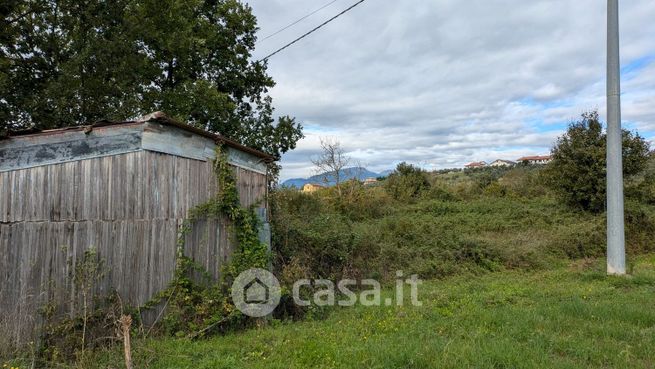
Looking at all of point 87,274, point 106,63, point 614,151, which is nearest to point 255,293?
point 87,274

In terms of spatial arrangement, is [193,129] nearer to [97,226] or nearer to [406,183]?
[97,226]

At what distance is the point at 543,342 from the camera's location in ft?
15.1

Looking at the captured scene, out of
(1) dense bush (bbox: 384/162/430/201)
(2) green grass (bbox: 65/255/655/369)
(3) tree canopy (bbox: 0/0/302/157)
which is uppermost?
(3) tree canopy (bbox: 0/0/302/157)

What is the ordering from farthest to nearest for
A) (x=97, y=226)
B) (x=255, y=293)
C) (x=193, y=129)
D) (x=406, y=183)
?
(x=406, y=183), (x=255, y=293), (x=193, y=129), (x=97, y=226)

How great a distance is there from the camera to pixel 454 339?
4.80 meters

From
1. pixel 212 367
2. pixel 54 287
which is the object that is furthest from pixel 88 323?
pixel 212 367

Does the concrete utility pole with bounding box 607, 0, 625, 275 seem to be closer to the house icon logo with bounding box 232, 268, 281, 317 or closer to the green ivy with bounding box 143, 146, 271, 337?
the house icon logo with bounding box 232, 268, 281, 317

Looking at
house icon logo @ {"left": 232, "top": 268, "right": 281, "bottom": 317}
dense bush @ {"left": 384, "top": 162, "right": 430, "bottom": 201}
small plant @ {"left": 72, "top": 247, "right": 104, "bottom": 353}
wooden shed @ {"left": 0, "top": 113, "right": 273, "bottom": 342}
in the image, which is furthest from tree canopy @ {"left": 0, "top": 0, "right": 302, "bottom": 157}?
dense bush @ {"left": 384, "top": 162, "right": 430, "bottom": 201}

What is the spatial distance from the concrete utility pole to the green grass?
1.55m

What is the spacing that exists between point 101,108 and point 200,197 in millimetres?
6298

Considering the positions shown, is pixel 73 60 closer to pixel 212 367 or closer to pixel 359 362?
pixel 212 367

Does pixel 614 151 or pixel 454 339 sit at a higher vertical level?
pixel 614 151

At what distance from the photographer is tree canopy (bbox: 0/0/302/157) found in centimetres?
963

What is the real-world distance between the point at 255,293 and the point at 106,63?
716 cm
